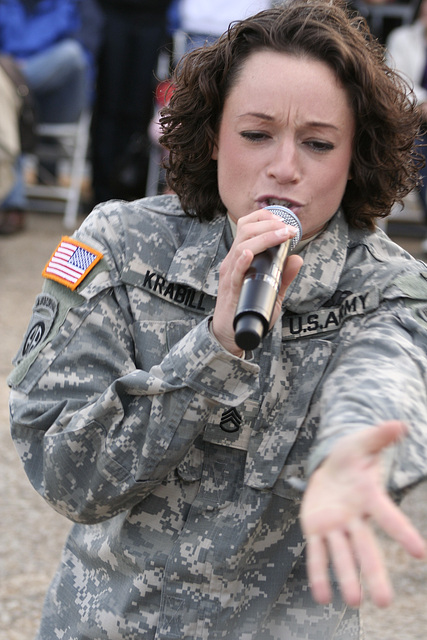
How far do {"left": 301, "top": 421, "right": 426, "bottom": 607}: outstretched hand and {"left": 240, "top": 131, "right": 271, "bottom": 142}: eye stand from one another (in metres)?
0.74

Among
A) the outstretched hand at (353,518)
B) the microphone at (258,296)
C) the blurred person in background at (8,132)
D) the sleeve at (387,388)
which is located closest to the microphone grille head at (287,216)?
the microphone at (258,296)

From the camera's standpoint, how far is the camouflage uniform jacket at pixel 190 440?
181 centimetres

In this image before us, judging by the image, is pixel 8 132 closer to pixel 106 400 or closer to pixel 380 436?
pixel 106 400

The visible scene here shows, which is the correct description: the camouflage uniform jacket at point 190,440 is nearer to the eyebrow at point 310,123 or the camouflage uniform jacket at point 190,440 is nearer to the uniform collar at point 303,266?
the uniform collar at point 303,266

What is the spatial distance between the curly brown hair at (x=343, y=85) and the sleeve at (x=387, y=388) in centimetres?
36

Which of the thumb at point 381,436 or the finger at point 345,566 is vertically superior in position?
the thumb at point 381,436

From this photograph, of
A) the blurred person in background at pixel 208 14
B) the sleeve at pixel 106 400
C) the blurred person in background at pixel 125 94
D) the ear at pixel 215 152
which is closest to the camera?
the sleeve at pixel 106 400

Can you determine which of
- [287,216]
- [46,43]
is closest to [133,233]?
[287,216]

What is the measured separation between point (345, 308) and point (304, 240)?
0.18 m

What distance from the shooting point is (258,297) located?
1480mm

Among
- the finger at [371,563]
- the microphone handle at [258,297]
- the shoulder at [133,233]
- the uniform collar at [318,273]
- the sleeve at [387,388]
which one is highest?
the microphone handle at [258,297]

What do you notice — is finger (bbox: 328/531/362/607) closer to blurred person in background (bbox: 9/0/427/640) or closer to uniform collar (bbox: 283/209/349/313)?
blurred person in background (bbox: 9/0/427/640)

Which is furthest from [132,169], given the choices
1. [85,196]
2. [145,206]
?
[145,206]

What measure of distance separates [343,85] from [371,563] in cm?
106
